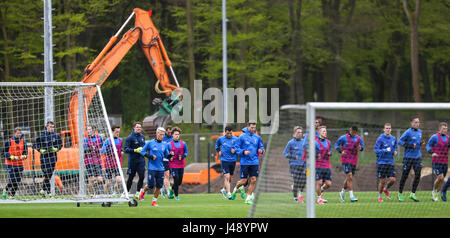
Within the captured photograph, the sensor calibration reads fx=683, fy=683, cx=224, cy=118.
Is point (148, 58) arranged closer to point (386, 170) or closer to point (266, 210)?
point (386, 170)

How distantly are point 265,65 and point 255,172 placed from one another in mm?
18035

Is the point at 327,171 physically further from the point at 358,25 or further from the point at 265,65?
the point at 358,25

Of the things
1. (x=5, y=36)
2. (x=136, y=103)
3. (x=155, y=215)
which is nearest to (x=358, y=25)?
(x=136, y=103)

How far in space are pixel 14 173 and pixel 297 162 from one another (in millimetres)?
7908

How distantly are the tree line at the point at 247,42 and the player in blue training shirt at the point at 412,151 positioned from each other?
46.5ft

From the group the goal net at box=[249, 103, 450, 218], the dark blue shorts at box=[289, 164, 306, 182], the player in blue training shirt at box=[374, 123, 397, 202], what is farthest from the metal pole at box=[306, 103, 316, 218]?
the player in blue training shirt at box=[374, 123, 397, 202]

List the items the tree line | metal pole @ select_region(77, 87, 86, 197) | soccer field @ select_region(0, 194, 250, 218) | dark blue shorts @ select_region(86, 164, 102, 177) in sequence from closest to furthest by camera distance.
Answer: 1. soccer field @ select_region(0, 194, 250, 218)
2. metal pole @ select_region(77, 87, 86, 197)
3. dark blue shorts @ select_region(86, 164, 102, 177)
4. the tree line

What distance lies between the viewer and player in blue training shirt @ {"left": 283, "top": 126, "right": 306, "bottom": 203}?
11798mm

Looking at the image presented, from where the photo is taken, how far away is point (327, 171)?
1572 centimetres

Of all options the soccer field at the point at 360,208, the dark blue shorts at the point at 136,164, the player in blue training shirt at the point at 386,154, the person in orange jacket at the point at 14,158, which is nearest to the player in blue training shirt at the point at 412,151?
the player in blue training shirt at the point at 386,154

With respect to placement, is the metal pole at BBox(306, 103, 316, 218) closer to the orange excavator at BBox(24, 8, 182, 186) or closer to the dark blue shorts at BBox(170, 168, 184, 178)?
the dark blue shorts at BBox(170, 168, 184, 178)

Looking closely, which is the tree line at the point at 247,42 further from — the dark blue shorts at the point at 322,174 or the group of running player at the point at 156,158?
the dark blue shorts at the point at 322,174

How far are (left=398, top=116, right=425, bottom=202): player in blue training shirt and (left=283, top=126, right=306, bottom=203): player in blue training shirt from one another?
4.10 m

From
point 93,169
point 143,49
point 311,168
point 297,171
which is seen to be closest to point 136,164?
point 93,169
